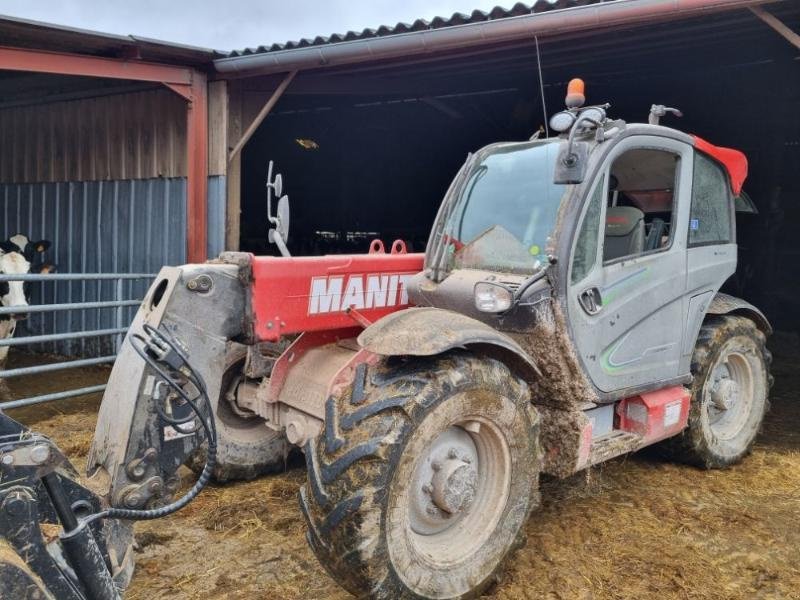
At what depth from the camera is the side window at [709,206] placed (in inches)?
157

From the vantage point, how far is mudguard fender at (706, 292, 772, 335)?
4.37 metres

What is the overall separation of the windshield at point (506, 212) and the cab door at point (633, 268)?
0.22 metres

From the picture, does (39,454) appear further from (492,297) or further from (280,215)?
(492,297)

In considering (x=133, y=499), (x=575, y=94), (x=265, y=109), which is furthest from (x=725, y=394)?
(x=265, y=109)

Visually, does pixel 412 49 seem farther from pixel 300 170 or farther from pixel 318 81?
pixel 300 170

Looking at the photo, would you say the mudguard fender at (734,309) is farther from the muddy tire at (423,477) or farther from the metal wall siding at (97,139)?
the metal wall siding at (97,139)

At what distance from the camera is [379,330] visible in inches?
109

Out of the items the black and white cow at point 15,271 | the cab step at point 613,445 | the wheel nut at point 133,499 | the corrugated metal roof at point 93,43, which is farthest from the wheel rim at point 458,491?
the black and white cow at point 15,271

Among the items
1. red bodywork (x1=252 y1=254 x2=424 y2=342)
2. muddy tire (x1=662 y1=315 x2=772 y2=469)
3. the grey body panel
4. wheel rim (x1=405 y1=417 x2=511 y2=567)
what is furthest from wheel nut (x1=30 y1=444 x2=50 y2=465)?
muddy tire (x1=662 y1=315 x2=772 y2=469)

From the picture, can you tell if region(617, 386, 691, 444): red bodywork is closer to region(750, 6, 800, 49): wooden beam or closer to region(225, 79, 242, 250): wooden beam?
region(750, 6, 800, 49): wooden beam

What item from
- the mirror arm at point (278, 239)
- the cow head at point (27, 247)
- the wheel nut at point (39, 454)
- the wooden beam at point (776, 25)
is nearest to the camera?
the wheel nut at point (39, 454)

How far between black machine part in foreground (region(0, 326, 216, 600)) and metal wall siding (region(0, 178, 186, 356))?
17.8ft

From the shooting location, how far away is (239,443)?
13.4 feet

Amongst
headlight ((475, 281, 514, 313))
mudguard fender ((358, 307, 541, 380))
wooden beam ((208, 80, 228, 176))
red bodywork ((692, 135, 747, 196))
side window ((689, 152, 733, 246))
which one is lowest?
mudguard fender ((358, 307, 541, 380))
